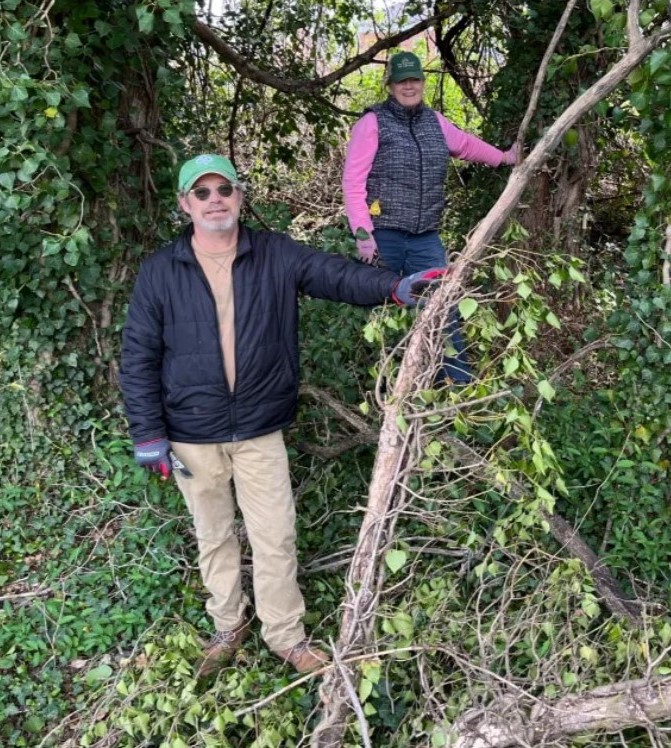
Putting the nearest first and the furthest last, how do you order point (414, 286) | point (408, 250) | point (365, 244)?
point (414, 286) → point (365, 244) → point (408, 250)

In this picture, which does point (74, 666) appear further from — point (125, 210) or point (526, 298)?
point (526, 298)

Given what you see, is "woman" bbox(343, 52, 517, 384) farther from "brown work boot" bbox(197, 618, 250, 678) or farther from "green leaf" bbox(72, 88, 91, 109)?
"brown work boot" bbox(197, 618, 250, 678)

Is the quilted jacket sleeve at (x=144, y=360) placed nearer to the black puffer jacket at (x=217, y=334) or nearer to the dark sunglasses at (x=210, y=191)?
the black puffer jacket at (x=217, y=334)

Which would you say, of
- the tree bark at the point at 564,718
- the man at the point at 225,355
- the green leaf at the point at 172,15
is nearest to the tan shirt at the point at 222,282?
the man at the point at 225,355

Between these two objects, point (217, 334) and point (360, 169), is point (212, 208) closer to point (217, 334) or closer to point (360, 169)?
point (217, 334)

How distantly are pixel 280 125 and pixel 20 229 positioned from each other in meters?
3.43

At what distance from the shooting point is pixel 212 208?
113 inches

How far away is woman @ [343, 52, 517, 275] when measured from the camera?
3.92 meters

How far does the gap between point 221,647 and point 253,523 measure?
0.60 metres

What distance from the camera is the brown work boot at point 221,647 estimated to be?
10.6 feet

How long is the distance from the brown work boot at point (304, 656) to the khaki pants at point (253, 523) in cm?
3

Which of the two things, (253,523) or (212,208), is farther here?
(253,523)

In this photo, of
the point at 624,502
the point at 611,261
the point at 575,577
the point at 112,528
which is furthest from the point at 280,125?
the point at 575,577

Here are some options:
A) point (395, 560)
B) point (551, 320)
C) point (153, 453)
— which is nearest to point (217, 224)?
point (153, 453)
